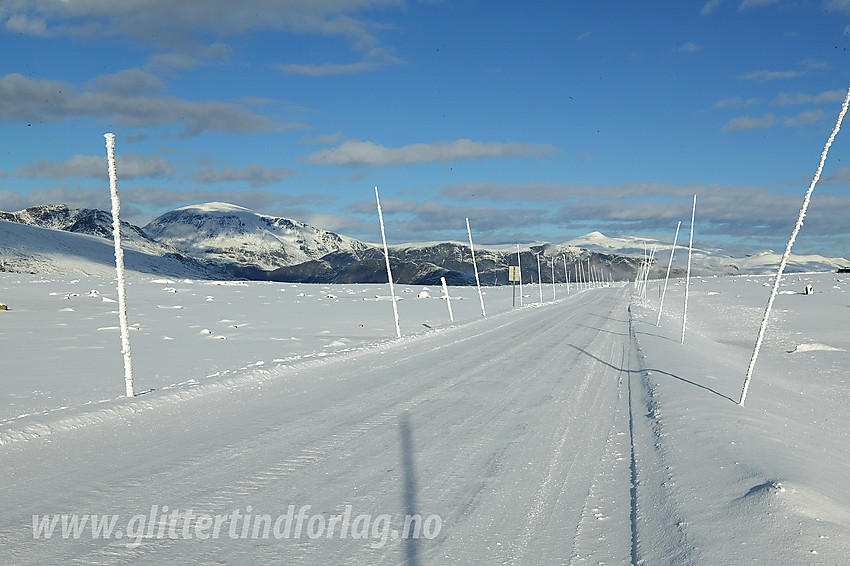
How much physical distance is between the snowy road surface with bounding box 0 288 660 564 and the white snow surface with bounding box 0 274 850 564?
27 millimetres

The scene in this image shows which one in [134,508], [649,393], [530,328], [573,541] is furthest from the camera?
[530,328]

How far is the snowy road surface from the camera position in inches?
177

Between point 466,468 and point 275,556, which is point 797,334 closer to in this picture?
point 466,468

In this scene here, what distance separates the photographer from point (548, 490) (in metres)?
5.82

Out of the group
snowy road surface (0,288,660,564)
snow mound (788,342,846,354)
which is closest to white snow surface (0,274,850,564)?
snowy road surface (0,288,660,564)

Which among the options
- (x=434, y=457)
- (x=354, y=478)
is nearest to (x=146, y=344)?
(x=434, y=457)

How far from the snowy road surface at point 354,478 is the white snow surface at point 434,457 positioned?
0.09 feet

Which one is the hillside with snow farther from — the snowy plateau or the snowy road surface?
the snowy road surface

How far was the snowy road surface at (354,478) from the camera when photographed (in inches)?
177

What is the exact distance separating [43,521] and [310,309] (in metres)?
34.1

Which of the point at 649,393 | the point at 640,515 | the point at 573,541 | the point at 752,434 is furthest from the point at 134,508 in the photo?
the point at 649,393

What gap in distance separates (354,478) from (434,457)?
1137mm

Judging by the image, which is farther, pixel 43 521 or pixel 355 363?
pixel 355 363

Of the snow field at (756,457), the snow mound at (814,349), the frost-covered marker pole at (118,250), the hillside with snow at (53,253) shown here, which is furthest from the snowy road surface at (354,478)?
the hillside with snow at (53,253)
